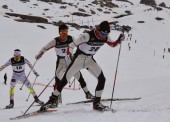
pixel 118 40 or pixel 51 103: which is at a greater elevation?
pixel 118 40

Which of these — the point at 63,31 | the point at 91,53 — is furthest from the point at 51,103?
the point at 63,31

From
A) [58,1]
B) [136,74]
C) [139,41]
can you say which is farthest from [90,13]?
[136,74]

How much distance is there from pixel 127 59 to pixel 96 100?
29273 mm

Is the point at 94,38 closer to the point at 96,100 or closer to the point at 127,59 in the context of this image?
the point at 96,100

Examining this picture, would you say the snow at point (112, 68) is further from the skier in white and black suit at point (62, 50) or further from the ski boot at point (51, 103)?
the skier in white and black suit at point (62, 50)

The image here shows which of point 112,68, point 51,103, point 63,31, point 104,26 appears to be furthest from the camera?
point 112,68

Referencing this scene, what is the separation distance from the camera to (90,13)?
79.8m

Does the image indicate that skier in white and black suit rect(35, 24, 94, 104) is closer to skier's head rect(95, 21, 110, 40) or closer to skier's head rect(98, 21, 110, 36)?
skier's head rect(95, 21, 110, 40)

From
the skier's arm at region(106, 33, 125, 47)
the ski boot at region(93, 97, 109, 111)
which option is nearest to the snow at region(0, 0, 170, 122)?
the ski boot at region(93, 97, 109, 111)

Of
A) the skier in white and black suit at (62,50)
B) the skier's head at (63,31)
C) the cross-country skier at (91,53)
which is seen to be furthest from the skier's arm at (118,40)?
the skier's head at (63,31)

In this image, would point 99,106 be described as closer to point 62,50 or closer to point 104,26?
point 104,26

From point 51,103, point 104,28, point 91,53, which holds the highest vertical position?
point 104,28

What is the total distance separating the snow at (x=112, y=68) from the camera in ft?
26.7

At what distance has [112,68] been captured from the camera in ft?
106
